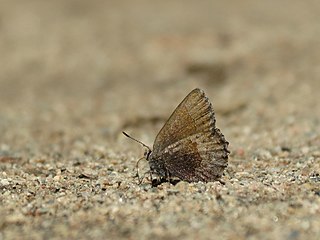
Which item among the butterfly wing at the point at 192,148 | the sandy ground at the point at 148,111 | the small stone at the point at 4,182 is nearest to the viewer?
the sandy ground at the point at 148,111

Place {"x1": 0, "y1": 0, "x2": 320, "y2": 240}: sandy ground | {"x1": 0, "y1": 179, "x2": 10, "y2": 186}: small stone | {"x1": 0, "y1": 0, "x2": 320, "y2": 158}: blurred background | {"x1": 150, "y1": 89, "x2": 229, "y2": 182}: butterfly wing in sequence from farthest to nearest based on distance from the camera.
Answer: {"x1": 0, "y1": 0, "x2": 320, "y2": 158}: blurred background → {"x1": 0, "y1": 179, "x2": 10, "y2": 186}: small stone → {"x1": 150, "y1": 89, "x2": 229, "y2": 182}: butterfly wing → {"x1": 0, "y1": 0, "x2": 320, "y2": 240}: sandy ground

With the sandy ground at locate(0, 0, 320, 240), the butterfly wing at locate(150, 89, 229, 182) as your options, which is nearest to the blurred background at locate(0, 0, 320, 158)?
the sandy ground at locate(0, 0, 320, 240)

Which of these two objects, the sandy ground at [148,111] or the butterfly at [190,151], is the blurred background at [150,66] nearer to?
the sandy ground at [148,111]

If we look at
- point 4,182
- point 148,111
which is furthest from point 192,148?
point 148,111

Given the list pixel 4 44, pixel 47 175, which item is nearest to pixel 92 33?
pixel 4 44

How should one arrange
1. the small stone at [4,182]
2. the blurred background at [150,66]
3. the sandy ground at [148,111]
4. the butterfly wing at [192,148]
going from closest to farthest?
the sandy ground at [148,111], the butterfly wing at [192,148], the small stone at [4,182], the blurred background at [150,66]

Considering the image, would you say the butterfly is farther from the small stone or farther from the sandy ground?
the small stone

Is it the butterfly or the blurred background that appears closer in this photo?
the butterfly

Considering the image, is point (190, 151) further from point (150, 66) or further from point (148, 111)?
point (150, 66)

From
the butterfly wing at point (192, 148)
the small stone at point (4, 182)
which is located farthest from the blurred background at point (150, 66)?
the small stone at point (4, 182)
